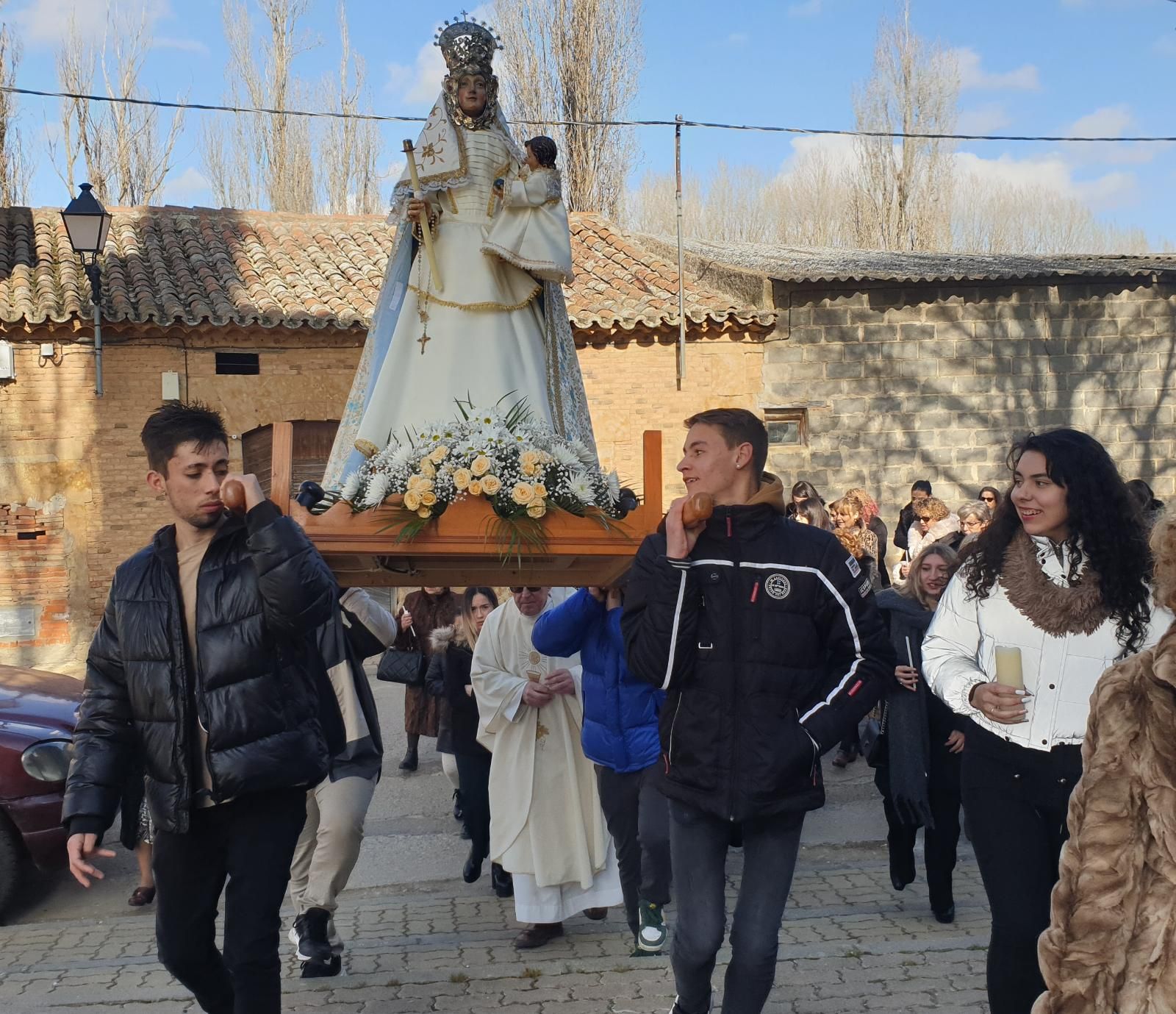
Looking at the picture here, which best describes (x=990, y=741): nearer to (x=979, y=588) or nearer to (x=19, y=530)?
(x=979, y=588)

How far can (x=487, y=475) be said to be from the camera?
4559 mm

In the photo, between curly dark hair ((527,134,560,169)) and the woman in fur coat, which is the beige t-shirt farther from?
curly dark hair ((527,134,560,169))

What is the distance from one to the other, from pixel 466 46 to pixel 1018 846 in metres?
3.76

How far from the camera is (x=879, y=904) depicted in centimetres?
632

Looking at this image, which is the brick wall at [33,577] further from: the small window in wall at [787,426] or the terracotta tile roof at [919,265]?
the terracotta tile roof at [919,265]

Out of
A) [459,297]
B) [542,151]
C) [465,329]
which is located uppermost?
[542,151]

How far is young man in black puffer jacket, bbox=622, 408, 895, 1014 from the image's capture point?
370 cm

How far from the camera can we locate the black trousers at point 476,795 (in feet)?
22.9

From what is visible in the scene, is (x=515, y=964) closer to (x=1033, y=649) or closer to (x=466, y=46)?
(x=1033, y=649)

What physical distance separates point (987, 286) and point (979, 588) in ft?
46.1

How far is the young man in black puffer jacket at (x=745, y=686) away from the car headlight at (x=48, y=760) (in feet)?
14.7

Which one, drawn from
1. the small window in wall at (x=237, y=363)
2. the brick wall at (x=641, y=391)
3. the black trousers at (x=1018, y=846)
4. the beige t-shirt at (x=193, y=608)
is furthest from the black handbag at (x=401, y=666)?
the small window in wall at (x=237, y=363)

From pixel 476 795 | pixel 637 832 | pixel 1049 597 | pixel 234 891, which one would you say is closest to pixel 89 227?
pixel 476 795

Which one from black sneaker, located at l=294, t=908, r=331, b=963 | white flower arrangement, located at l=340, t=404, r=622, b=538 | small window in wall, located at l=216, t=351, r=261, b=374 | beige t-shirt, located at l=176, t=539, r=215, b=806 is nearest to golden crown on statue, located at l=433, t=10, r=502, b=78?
white flower arrangement, located at l=340, t=404, r=622, b=538
